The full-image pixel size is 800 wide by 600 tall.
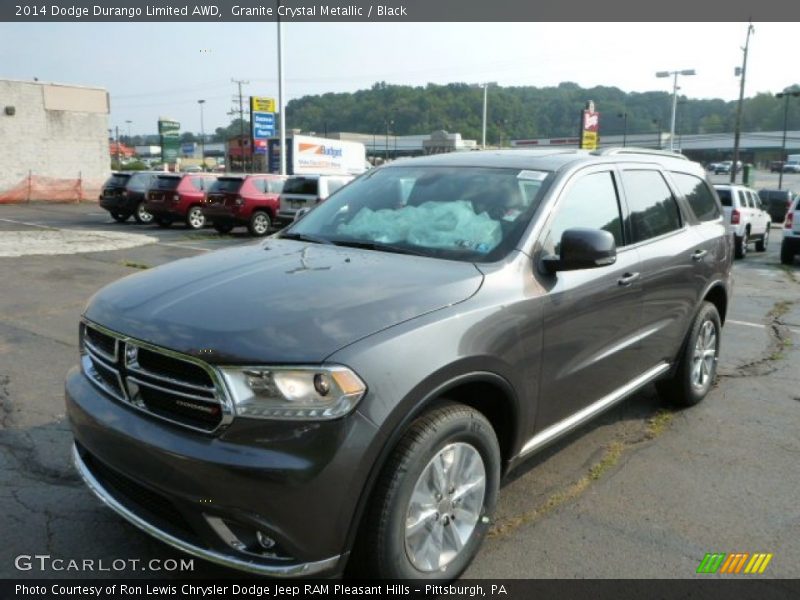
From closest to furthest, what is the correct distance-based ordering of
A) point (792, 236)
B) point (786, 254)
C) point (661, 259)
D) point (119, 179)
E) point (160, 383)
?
1. point (160, 383)
2. point (661, 259)
3. point (792, 236)
4. point (786, 254)
5. point (119, 179)

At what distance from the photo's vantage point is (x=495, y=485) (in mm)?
2984

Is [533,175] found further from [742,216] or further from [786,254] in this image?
[742,216]

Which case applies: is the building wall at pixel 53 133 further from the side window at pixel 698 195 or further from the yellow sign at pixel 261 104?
the side window at pixel 698 195

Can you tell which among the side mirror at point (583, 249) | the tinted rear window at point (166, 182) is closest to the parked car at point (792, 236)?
the side mirror at point (583, 249)

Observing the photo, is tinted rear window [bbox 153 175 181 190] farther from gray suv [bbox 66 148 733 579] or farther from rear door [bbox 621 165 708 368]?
rear door [bbox 621 165 708 368]

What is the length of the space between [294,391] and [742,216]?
16.8 metres

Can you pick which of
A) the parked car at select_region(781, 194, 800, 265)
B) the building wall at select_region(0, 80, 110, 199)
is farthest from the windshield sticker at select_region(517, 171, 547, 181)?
the building wall at select_region(0, 80, 110, 199)

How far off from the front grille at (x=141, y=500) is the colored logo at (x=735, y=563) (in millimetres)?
2258

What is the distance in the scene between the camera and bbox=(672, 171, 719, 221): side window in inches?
195

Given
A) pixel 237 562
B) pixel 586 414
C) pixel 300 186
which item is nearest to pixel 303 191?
pixel 300 186

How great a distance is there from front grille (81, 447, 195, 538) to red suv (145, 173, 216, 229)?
1796 centimetres

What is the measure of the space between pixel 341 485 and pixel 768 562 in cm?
214

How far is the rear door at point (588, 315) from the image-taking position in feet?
10.7

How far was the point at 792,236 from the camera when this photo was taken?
15.1 m
